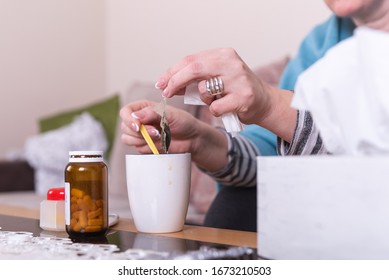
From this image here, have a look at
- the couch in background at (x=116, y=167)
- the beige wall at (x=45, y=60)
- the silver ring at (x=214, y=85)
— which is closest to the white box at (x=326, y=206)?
the silver ring at (x=214, y=85)

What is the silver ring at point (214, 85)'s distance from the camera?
807 mm

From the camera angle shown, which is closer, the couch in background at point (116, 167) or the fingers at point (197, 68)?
the fingers at point (197, 68)

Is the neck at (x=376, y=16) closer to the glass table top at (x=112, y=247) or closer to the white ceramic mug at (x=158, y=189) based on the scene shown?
the white ceramic mug at (x=158, y=189)

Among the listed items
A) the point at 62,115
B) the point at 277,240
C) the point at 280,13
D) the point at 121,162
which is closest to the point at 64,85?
the point at 62,115

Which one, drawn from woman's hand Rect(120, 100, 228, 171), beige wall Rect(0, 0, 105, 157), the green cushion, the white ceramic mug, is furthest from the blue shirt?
beige wall Rect(0, 0, 105, 157)

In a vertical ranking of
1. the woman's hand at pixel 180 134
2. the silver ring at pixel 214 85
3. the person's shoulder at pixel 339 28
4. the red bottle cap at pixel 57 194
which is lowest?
the red bottle cap at pixel 57 194

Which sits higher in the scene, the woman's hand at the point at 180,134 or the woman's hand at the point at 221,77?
the woman's hand at the point at 221,77

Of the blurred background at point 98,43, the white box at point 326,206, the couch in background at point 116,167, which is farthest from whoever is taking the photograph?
the blurred background at point 98,43

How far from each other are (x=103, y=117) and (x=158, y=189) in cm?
193

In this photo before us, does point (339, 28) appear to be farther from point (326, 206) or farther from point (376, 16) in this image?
point (326, 206)

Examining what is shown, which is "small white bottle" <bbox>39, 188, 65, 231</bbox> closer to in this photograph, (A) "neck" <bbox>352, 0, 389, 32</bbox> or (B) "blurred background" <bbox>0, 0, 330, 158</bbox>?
(A) "neck" <bbox>352, 0, 389, 32</bbox>

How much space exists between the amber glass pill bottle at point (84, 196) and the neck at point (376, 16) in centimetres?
71

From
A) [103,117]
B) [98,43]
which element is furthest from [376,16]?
[98,43]
